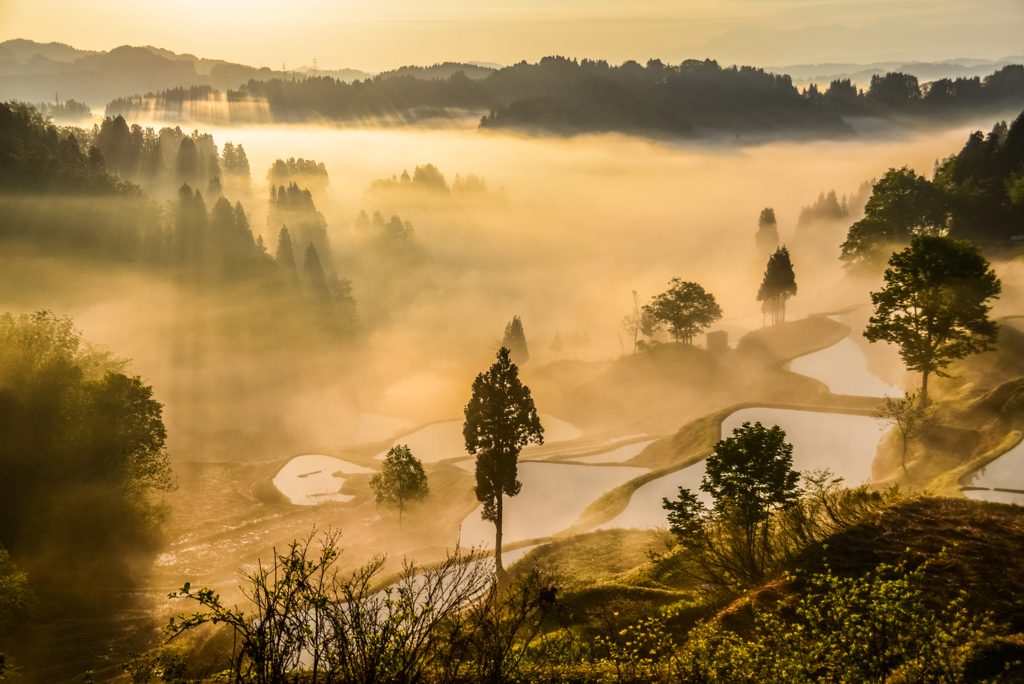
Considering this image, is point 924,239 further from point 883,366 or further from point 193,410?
point 193,410

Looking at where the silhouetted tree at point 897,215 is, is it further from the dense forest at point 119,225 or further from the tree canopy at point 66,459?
the dense forest at point 119,225

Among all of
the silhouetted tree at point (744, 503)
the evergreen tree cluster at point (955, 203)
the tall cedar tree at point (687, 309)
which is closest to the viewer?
the silhouetted tree at point (744, 503)

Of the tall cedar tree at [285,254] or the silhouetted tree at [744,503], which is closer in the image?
the silhouetted tree at [744,503]

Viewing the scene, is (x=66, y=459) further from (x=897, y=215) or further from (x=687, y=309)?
(x=897, y=215)

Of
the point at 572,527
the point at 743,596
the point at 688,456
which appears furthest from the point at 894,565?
the point at 688,456

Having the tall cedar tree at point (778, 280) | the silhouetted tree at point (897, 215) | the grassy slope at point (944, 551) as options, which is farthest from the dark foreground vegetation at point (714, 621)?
the tall cedar tree at point (778, 280)

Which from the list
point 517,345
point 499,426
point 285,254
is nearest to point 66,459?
point 499,426
